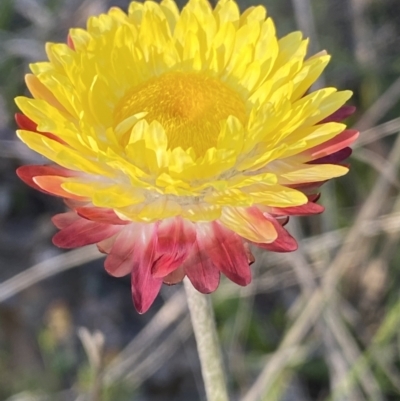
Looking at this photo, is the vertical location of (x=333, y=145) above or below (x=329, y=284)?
above

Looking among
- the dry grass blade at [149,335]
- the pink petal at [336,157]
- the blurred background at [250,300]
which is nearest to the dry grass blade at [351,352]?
the blurred background at [250,300]

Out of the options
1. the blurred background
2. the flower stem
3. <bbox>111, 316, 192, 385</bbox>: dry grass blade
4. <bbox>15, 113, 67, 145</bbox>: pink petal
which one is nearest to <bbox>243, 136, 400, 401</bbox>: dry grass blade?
the blurred background

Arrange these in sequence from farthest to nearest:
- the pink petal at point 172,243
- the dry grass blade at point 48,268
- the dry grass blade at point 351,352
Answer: the dry grass blade at point 48,268 < the dry grass blade at point 351,352 < the pink petal at point 172,243

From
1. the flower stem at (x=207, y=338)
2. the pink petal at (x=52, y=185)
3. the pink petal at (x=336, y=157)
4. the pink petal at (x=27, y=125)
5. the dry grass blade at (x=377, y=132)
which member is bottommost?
the flower stem at (x=207, y=338)

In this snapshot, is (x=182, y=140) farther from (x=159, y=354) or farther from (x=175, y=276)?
(x=159, y=354)

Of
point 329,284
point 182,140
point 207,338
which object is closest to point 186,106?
point 182,140

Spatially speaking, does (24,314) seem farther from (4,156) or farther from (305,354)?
(305,354)

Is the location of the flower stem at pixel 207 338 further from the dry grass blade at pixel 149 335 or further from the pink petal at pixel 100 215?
the dry grass blade at pixel 149 335
